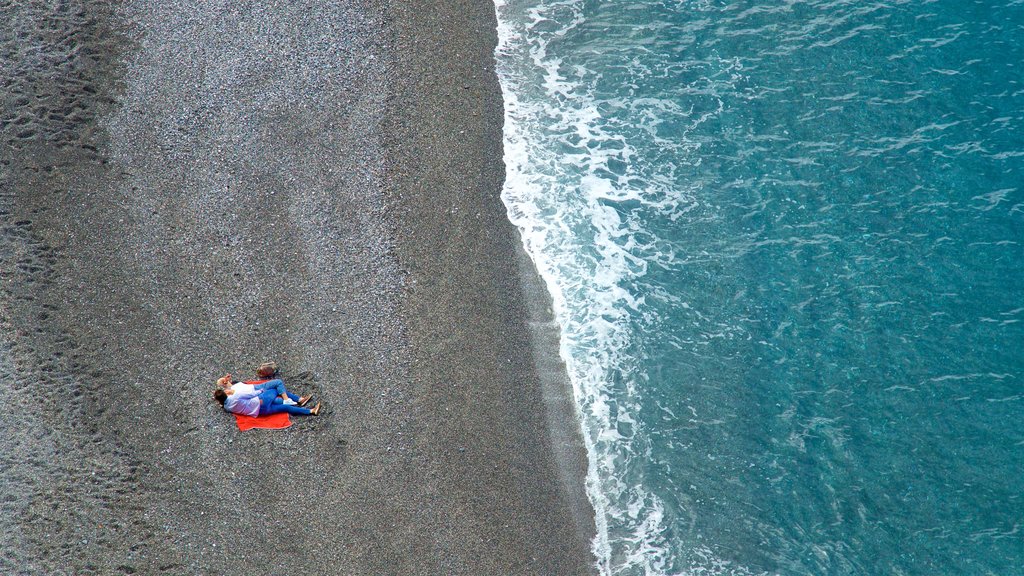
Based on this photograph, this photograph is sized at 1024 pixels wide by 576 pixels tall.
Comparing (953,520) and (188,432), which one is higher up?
(188,432)

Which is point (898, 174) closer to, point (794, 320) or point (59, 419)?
point (794, 320)

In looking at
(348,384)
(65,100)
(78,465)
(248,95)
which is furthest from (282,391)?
(65,100)

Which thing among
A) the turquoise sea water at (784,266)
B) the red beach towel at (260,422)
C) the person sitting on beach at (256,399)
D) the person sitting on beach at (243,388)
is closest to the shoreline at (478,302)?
the turquoise sea water at (784,266)

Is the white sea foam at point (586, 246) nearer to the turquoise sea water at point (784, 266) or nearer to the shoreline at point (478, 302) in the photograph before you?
the turquoise sea water at point (784, 266)

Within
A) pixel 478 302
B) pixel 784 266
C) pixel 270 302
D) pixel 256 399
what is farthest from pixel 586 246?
pixel 256 399

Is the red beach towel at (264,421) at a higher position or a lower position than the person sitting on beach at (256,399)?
lower

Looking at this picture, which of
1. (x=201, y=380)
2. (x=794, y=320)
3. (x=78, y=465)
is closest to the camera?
(x=78, y=465)

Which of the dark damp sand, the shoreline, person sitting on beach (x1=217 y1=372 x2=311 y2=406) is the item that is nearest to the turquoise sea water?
the shoreline
